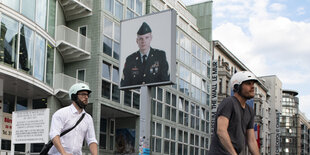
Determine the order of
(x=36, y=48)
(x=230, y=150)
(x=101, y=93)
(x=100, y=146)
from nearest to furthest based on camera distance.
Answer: (x=230, y=150) → (x=36, y=48) → (x=101, y=93) → (x=100, y=146)

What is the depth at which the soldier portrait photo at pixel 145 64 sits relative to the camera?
24.1 m

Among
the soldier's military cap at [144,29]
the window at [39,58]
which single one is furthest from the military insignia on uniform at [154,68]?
the window at [39,58]

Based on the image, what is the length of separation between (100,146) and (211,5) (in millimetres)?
28193

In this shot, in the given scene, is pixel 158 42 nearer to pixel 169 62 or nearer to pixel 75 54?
pixel 169 62

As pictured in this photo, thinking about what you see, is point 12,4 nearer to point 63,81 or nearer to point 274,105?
point 63,81

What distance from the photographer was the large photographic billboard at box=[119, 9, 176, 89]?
24031 millimetres

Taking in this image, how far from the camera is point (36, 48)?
93.0 ft

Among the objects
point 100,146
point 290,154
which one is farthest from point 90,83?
point 290,154

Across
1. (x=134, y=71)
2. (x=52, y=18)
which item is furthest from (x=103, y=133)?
(x=134, y=71)

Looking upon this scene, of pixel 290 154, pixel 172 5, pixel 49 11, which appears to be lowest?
pixel 290 154

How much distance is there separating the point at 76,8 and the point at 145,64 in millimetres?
11285

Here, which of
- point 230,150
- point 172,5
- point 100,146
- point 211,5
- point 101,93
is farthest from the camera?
point 211,5

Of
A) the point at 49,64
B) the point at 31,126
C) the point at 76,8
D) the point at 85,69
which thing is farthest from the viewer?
the point at 85,69

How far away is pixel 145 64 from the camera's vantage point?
24484 mm
